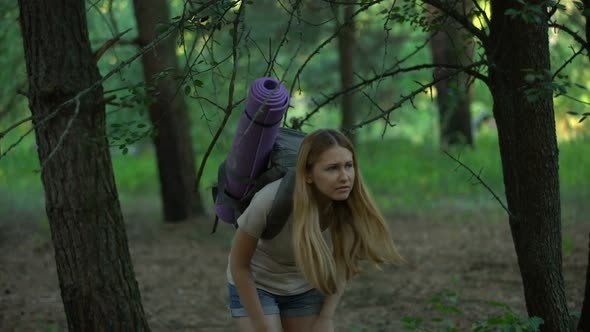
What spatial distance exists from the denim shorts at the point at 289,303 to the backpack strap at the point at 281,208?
1.27 feet

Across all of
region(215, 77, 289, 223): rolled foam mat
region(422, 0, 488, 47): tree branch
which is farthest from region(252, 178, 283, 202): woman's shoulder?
region(422, 0, 488, 47): tree branch

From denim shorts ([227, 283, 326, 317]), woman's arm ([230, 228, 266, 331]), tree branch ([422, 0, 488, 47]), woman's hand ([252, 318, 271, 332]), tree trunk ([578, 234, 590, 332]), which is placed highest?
tree branch ([422, 0, 488, 47])

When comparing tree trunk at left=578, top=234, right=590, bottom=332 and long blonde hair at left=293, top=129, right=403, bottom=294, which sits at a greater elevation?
long blonde hair at left=293, top=129, right=403, bottom=294

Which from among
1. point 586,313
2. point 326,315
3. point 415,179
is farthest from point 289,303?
point 415,179

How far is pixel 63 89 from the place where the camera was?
14.1ft

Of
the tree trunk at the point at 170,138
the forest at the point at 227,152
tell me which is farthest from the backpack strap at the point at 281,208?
the tree trunk at the point at 170,138

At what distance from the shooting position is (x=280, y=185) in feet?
11.0

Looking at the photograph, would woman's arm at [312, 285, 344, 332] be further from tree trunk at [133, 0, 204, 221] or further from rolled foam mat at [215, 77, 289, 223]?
tree trunk at [133, 0, 204, 221]

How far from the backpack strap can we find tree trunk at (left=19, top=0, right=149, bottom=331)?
1371 mm

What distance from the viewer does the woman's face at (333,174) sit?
330cm

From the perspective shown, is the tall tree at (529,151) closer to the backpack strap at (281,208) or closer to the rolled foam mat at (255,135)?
the rolled foam mat at (255,135)

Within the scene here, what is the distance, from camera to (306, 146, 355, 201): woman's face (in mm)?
3303

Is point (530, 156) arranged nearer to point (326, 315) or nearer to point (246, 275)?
point (326, 315)

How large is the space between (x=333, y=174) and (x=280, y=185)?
0.24 meters
